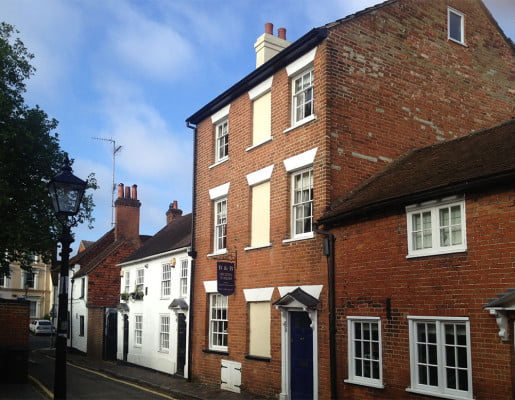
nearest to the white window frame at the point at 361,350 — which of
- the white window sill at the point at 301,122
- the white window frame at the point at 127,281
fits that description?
the white window sill at the point at 301,122

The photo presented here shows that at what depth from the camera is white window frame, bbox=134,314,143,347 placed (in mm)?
25500

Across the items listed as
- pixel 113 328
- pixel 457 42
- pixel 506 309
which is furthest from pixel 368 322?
pixel 113 328

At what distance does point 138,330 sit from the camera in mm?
25797

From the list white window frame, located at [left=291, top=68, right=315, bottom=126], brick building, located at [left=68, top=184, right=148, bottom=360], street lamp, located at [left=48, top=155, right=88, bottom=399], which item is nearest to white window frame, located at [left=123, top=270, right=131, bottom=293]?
brick building, located at [left=68, top=184, right=148, bottom=360]

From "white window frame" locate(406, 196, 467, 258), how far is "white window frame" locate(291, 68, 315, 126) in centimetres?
464

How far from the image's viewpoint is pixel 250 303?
1655 centimetres

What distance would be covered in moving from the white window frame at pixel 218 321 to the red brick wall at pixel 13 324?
593cm

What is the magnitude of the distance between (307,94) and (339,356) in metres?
6.79

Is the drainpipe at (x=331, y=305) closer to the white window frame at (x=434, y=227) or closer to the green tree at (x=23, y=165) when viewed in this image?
the white window frame at (x=434, y=227)

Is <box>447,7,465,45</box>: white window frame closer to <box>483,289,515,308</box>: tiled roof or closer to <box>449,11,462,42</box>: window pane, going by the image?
<box>449,11,462,42</box>: window pane

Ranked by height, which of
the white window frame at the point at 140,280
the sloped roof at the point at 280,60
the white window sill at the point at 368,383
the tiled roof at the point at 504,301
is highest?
the sloped roof at the point at 280,60

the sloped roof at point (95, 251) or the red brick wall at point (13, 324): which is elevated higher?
the sloped roof at point (95, 251)

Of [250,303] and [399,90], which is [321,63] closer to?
[399,90]

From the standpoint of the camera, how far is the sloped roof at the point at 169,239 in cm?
2311
